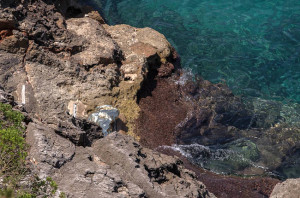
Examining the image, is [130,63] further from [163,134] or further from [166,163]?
[166,163]

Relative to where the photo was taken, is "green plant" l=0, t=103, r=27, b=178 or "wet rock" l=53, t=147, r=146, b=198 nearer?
"green plant" l=0, t=103, r=27, b=178

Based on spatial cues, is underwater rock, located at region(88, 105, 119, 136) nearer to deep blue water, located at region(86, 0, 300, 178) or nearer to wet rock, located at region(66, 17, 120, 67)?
wet rock, located at region(66, 17, 120, 67)

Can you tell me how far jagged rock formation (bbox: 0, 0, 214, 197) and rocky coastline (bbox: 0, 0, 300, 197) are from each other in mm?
18

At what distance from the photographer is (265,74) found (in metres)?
12.2

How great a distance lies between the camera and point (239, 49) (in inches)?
516

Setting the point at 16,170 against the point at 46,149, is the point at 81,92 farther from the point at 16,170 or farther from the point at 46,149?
the point at 16,170

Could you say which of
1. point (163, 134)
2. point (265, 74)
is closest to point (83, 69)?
point (163, 134)

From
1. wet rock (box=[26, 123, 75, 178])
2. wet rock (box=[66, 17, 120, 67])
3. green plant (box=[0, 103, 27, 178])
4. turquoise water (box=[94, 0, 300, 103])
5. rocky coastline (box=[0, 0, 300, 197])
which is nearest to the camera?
green plant (box=[0, 103, 27, 178])

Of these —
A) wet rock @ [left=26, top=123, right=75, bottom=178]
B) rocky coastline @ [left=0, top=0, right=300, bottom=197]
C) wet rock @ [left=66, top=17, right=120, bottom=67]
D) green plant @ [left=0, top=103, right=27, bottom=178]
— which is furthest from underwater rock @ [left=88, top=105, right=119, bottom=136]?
green plant @ [left=0, top=103, right=27, bottom=178]

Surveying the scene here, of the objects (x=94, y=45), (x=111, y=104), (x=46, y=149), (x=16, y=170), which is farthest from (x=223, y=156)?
(x=16, y=170)

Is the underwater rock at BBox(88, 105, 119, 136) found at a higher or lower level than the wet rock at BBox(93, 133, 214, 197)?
lower

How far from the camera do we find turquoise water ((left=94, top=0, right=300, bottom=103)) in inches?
475

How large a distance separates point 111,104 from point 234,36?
22.5 feet

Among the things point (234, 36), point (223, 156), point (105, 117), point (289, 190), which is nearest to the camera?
point (289, 190)
